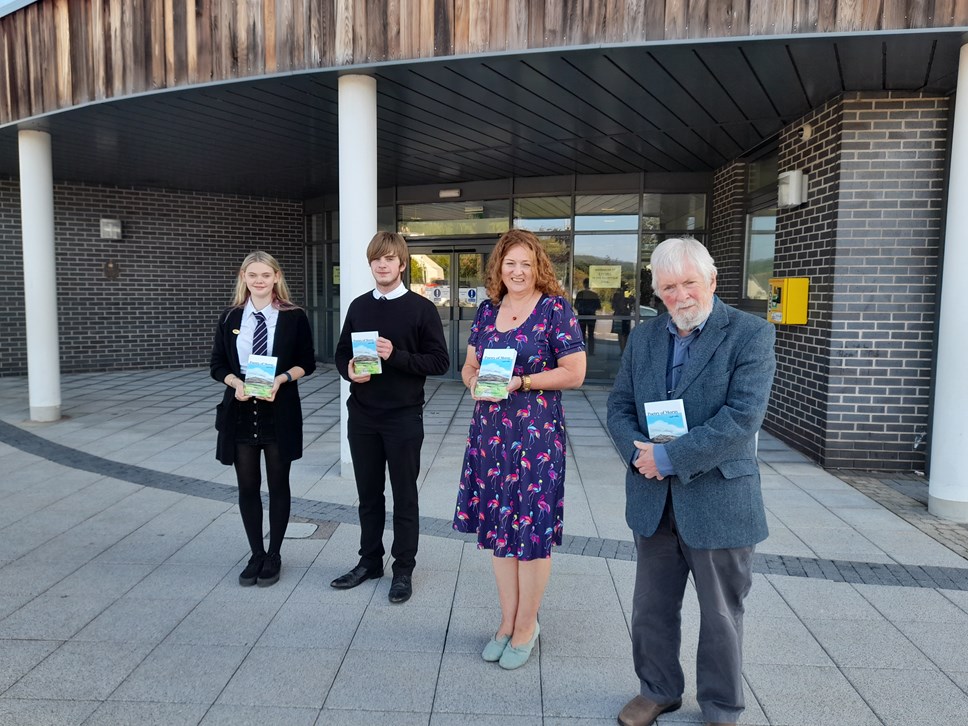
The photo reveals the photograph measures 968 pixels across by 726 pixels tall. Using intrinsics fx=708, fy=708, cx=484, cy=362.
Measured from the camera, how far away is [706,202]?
10383mm

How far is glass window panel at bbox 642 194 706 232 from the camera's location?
1048cm

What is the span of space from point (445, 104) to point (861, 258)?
12.7ft

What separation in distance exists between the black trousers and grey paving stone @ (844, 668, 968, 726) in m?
2.03

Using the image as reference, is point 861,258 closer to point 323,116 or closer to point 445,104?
point 445,104

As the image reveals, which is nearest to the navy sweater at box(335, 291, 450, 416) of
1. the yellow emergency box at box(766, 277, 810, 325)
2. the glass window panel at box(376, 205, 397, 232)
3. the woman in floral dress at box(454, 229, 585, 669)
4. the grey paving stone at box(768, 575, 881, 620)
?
the woman in floral dress at box(454, 229, 585, 669)

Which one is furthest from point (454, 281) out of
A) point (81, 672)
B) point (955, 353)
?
point (81, 672)

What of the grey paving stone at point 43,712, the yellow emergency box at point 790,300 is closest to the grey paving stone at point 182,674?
the grey paving stone at point 43,712

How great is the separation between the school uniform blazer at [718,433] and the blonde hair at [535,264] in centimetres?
67

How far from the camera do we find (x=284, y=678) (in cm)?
283

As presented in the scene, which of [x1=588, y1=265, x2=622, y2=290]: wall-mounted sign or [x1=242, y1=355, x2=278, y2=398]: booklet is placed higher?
[x1=588, y1=265, x2=622, y2=290]: wall-mounted sign

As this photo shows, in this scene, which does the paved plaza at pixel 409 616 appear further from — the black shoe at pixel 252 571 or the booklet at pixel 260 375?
the booklet at pixel 260 375

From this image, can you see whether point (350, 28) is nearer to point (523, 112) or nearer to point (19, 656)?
point (523, 112)

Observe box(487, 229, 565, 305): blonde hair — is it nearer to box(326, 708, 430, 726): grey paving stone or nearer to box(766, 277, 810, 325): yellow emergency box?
box(326, 708, 430, 726): grey paving stone

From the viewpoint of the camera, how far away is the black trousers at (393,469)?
3459 mm
